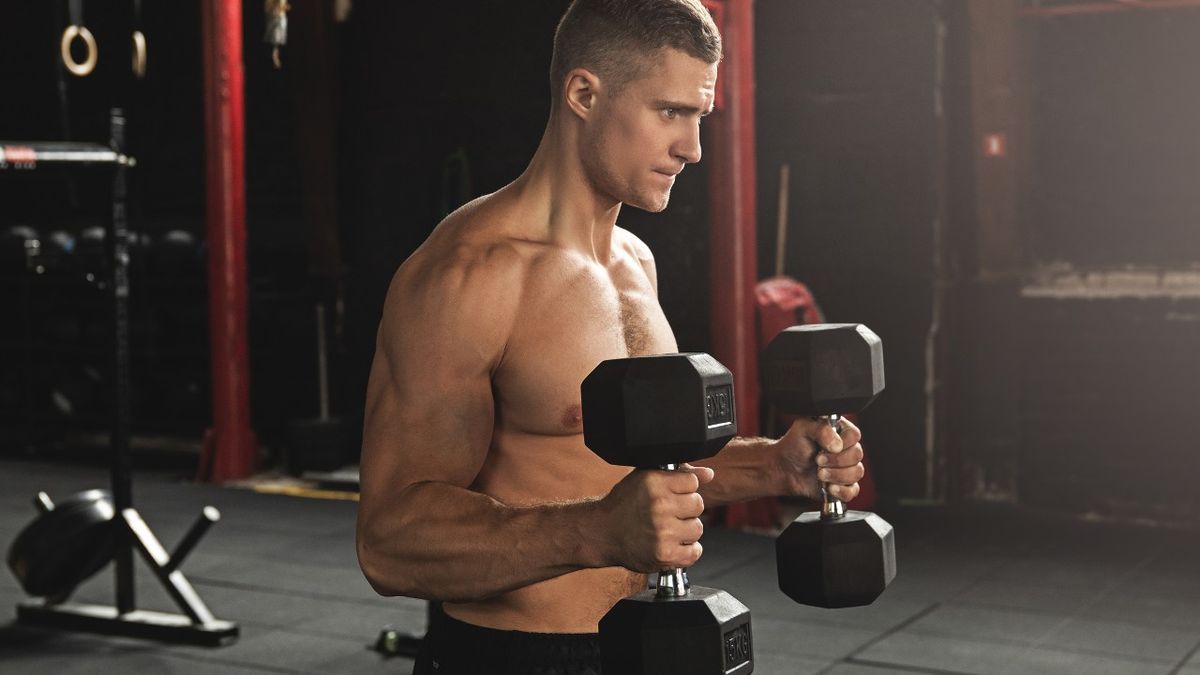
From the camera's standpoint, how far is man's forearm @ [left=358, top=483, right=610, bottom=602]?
1.40 meters

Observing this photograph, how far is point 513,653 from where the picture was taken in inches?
65.6

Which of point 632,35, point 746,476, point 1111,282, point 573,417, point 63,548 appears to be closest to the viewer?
point 632,35

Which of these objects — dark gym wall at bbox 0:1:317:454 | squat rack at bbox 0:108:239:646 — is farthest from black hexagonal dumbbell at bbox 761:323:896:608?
dark gym wall at bbox 0:1:317:454

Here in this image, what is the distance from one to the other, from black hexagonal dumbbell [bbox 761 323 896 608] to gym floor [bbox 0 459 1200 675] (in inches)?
87.3

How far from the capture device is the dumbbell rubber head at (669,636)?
1380 mm

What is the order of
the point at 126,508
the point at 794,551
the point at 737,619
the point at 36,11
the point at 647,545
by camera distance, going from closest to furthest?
the point at 647,545 → the point at 737,619 → the point at 794,551 → the point at 126,508 → the point at 36,11

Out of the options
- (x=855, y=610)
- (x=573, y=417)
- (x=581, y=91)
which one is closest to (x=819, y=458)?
(x=573, y=417)

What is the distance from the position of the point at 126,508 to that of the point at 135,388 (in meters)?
3.56

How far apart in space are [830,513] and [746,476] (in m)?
0.15

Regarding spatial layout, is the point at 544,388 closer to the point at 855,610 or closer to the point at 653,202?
the point at 653,202

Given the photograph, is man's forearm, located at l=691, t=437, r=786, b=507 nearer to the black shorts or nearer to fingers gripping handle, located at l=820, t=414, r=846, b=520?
fingers gripping handle, located at l=820, t=414, r=846, b=520

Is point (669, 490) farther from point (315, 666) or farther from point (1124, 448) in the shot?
point (1124, 448)

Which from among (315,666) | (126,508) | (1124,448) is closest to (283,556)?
(126,508)

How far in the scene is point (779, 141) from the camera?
20.1ft
